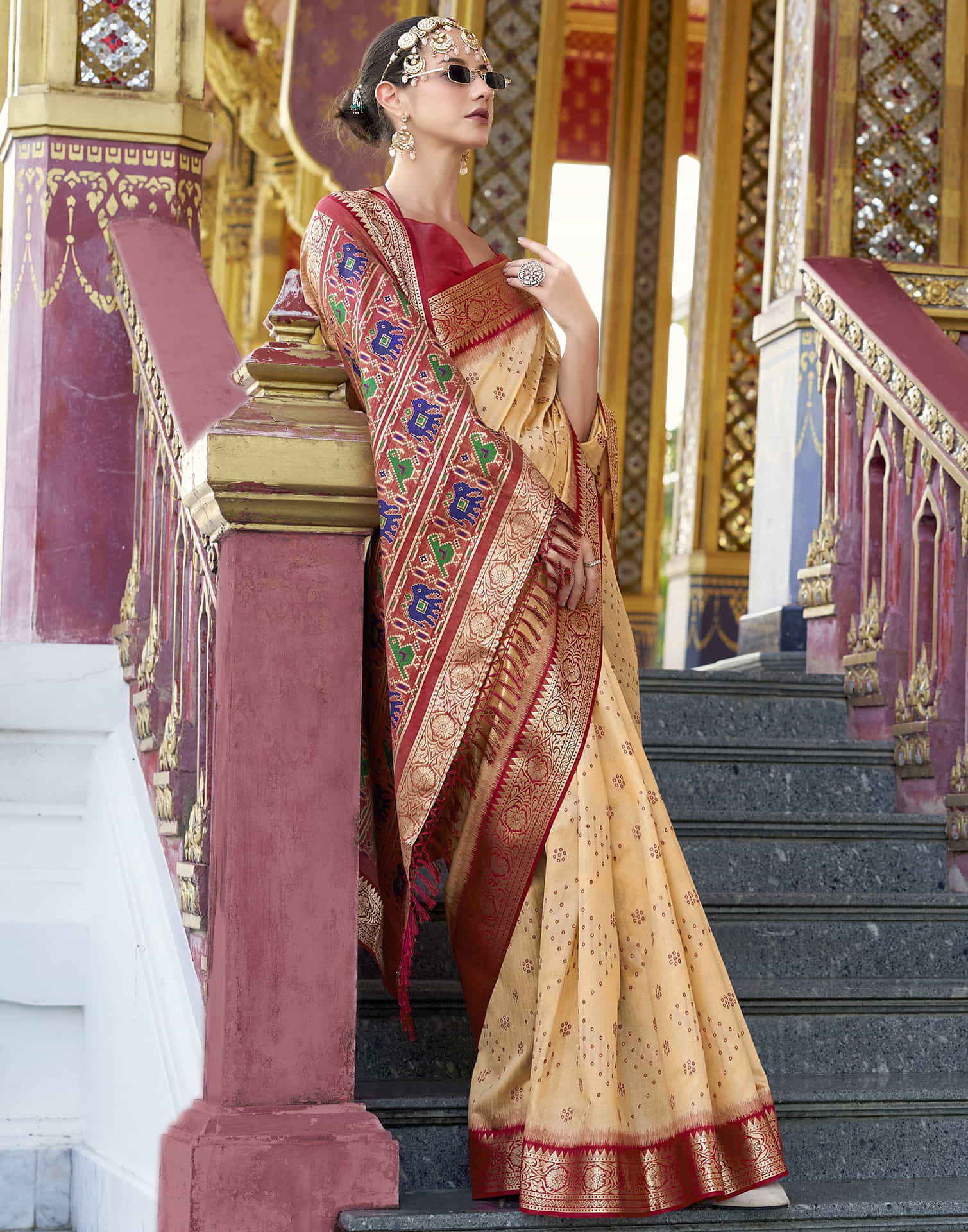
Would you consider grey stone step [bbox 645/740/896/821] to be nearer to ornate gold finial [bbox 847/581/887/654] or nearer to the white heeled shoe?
ornate gold finial [bbox 847/581/887/654]

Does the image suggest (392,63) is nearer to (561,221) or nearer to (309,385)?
(309,385)

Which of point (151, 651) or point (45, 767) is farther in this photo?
point (45, 767)

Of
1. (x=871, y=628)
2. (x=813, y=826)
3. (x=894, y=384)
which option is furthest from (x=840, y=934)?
(x=894, y=384)

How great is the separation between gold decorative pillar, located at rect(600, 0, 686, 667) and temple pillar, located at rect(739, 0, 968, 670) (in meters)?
3.60

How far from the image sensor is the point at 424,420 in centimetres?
265

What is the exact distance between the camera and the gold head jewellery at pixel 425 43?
115 inches

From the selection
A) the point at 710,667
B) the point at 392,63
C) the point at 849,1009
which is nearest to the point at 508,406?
the point at 392,63

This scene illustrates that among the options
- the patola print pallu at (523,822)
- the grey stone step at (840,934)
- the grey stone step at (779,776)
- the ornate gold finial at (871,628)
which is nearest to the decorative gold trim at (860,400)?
the ornate gold finial at (871,628)

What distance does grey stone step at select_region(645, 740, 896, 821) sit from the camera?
402 centimetres

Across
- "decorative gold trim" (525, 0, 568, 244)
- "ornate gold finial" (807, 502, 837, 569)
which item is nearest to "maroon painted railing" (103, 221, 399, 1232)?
"ornate gold finial" (807, 502, 837, 569)

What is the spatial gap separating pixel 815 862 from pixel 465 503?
5.16 feet

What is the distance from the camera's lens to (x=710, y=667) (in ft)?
17.8

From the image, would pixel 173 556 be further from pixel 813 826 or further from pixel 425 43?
pixel 813 826

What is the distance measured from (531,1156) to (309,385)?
1129 millimetres
